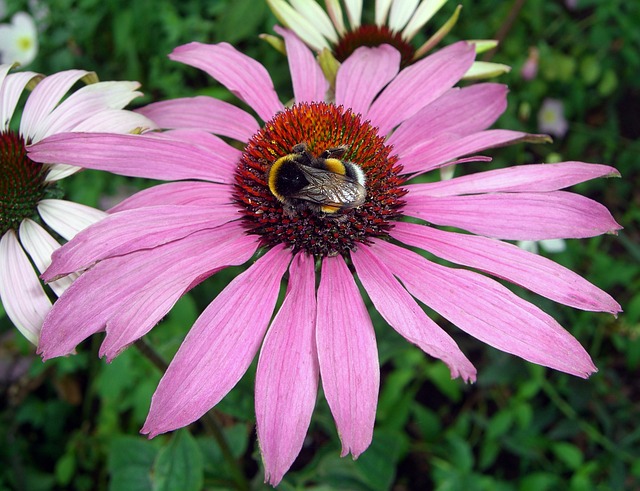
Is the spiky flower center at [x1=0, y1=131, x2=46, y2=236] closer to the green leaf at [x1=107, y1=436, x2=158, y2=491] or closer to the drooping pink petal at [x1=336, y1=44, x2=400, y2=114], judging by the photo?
the drooping pink petal at [x1=336, y1=44, x2=400, y2=114]

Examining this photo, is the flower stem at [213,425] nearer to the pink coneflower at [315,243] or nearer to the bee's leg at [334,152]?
the pink coneflower at [315,243]

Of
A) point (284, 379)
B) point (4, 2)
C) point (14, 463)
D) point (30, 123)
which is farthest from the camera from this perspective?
point (4, 2)

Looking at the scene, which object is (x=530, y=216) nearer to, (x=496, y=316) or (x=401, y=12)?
(x=496, y=316)

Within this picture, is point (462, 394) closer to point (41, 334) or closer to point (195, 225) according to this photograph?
point (195, 225)

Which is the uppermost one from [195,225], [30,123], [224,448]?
[30,123]

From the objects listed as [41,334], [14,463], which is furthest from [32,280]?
[14,463]

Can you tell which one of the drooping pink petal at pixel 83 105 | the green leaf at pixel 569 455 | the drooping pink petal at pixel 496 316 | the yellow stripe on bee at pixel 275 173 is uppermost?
the drooping pink petal at pixel 83 105

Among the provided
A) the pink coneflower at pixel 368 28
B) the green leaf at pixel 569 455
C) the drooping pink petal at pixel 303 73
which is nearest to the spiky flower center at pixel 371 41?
the pink coneflower at pixel 368 28
